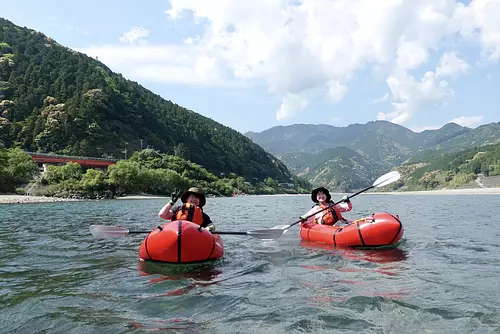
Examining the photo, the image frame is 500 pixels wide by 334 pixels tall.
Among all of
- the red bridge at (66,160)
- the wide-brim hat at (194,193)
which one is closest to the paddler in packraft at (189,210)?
the wide-brim hat at (194,193)

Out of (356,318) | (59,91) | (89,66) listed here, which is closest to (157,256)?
(356,318)

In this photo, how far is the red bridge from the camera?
90.2m

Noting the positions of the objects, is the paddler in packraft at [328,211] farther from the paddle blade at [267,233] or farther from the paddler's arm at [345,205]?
the paddle blade at [267,233]

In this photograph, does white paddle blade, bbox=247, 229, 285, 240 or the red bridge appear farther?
the red bridge

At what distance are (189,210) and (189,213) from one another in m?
0.08

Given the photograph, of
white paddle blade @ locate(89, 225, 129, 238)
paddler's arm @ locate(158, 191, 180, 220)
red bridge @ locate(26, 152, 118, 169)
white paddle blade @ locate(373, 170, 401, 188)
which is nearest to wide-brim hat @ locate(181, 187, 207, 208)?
paddler's arm @ locate(158, 191, 180, 220)

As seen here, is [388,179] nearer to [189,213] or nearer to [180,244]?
[189,213]

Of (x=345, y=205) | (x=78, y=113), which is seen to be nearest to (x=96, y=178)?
(x=78, y=113)

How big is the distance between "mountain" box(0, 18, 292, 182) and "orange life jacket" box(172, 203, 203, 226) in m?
107

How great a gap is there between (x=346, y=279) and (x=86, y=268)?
6.37m

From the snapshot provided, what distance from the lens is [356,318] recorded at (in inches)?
240

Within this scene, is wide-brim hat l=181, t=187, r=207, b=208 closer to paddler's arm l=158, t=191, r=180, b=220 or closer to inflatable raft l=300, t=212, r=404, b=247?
paddler's arm l=158, t=191, r=180, b=220

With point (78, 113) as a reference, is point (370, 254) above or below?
below

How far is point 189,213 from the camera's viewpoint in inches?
Answer: 442
